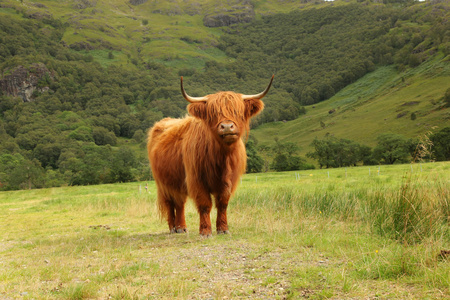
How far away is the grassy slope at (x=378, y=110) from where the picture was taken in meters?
95.6

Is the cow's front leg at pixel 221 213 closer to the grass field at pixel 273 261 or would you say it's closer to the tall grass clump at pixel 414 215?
the grass field at pixel 273 261

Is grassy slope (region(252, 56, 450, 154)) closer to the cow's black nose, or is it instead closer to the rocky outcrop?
the cow's black nose

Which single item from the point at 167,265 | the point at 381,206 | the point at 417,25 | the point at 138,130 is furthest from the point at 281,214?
the point at 417,25

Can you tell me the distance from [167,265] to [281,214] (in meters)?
4.97

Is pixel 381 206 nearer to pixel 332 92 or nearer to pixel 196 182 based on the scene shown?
pixel 196 182

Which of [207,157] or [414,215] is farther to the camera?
[207,157]

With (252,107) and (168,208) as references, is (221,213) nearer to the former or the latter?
(168,208)

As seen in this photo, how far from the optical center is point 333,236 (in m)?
5.90

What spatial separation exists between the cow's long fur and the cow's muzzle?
0.19 metres

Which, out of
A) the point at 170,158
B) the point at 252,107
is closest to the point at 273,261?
the point at 252,107

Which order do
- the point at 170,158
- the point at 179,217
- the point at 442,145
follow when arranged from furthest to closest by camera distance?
the point at 442,145 < the point at 179,217 < the point at 170,158

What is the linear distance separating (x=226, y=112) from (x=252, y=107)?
80 centimetres

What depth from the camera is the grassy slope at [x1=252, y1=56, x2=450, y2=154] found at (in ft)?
314

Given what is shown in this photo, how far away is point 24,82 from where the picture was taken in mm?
164625
